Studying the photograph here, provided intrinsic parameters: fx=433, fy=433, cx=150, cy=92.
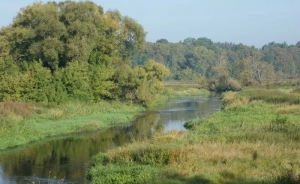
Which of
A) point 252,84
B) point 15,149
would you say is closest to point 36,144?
point 15,149

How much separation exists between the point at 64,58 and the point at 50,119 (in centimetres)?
1275

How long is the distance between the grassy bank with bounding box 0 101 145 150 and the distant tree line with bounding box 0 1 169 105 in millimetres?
2264

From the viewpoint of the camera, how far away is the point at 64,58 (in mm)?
50750

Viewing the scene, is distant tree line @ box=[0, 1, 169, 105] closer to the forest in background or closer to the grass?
the forest in background

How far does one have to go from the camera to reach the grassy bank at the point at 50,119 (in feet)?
104

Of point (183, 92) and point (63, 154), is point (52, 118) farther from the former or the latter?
point (183, 92)

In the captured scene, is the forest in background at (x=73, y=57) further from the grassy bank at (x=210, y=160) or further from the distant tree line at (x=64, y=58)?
the grassy bank at (x=210, y=160)

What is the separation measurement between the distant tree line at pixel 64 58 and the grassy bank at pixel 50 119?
2264 mm

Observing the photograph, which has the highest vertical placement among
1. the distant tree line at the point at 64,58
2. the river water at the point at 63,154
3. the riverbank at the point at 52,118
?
the distant tree line at the point at 64,58

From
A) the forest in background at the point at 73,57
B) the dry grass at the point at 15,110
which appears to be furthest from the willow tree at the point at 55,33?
the dry grass at the point at 15,110

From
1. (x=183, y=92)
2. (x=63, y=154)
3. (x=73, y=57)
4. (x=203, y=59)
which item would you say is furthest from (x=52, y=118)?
(x=203, y=59)

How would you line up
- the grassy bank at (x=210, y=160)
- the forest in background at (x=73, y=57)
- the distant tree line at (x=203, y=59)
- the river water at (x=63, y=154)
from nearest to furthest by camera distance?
1. the grassy bank at (x=210, y=160)
2. the river water at (x=63, y=154)
3. the forest in background at (x=73, y=57)
4. the distant tree line at (x=203, y=59)

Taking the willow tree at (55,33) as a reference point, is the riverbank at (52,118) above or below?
below

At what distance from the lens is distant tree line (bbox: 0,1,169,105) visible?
4591cm
